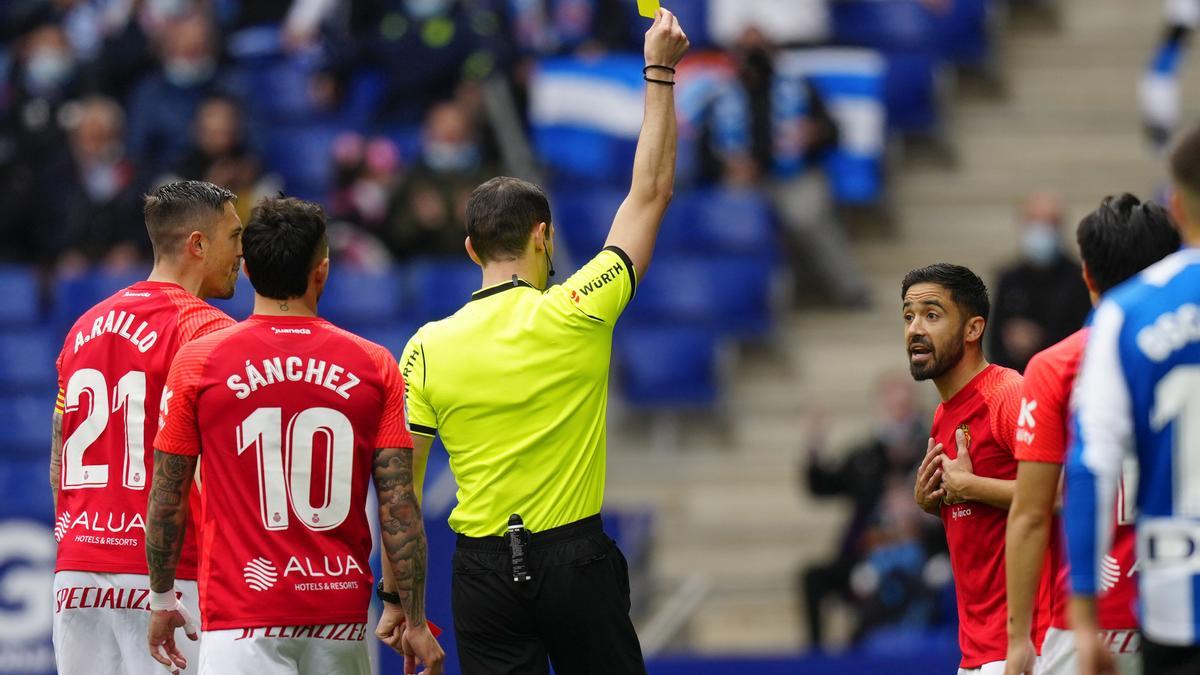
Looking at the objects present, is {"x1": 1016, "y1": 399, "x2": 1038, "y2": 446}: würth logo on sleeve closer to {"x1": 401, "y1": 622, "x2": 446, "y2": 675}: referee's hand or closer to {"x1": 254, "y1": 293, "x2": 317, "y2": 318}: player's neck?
{"x1": 401, "y1": 622, "x2": 446, "y2": 675}: referee's hand

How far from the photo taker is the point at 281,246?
5609 mm

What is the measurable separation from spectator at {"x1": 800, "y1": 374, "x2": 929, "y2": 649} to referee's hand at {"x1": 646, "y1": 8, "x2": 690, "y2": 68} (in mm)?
5662

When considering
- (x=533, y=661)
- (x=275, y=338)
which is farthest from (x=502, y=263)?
(x=533, y=661)

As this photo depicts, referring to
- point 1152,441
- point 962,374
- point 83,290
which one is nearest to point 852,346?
point 83,290

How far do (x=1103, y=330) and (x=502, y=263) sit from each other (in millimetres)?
2065

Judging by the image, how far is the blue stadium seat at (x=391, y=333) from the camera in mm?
12469

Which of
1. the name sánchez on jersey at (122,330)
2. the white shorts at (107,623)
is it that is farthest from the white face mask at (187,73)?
the white shorts at (107,623)

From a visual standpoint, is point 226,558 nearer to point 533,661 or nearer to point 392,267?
point 533,661

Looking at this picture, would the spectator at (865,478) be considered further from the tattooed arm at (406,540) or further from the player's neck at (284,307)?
the player's neck at (284,307)

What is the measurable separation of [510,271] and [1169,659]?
2373 mm

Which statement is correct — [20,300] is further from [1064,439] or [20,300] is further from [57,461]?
[1064,439]

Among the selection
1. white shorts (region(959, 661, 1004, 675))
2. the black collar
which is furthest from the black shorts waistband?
white shorts (region(959, 661, 1004, 675))

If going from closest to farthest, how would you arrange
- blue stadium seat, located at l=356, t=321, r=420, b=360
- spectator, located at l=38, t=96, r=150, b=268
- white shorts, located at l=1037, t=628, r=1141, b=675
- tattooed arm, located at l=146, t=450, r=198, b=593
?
white shorts, located at l=1037, t=628, r=1141, b=675
tattooed arm, located at l=146, t=450, r=198, b=593
blue stadium seat, located at l=356, t=321, r=420, b=360
spectator, located at l=38, t=96, r=150, b=268

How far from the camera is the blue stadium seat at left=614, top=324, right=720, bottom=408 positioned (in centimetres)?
1286
